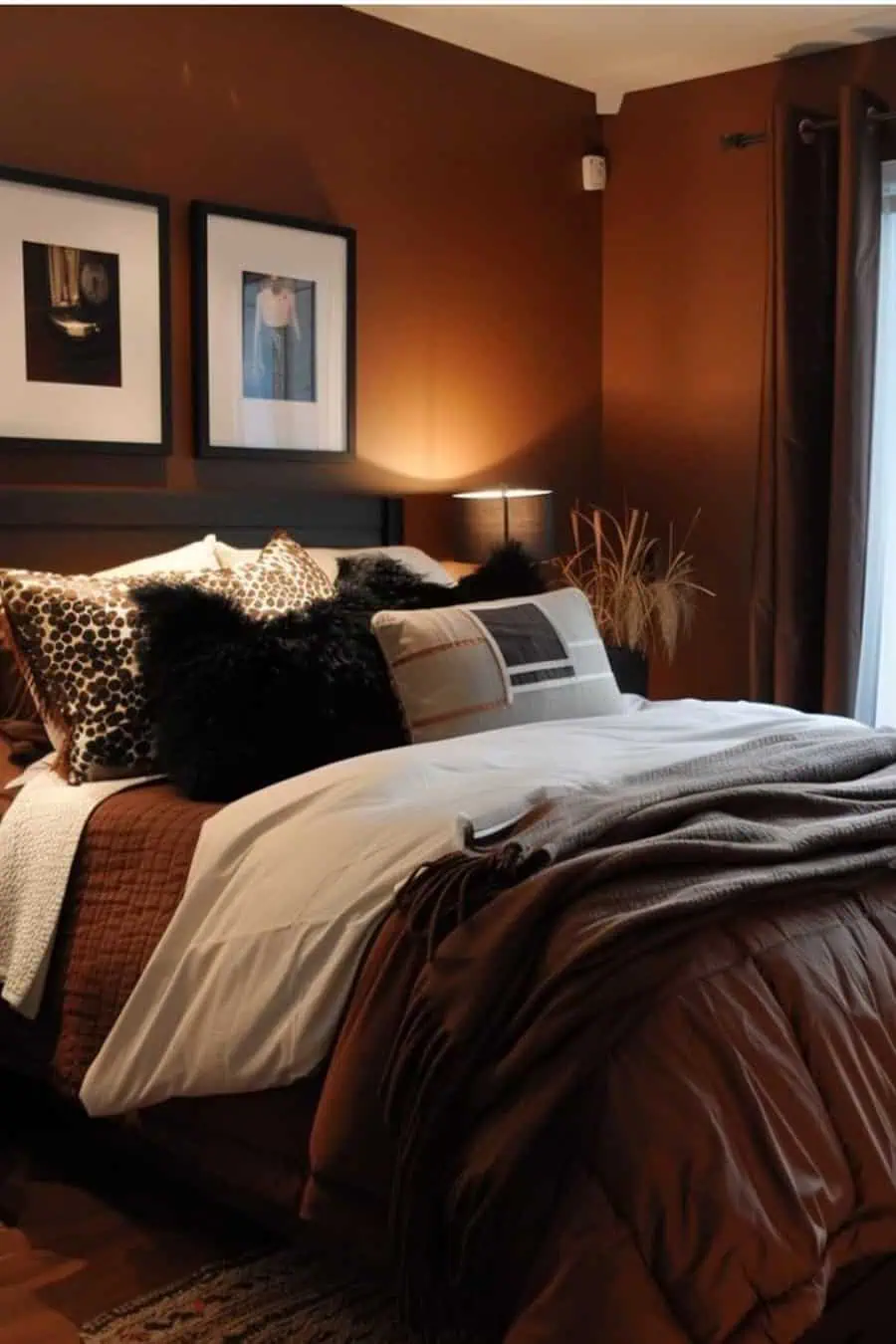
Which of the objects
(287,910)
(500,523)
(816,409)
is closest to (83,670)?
(287,910)

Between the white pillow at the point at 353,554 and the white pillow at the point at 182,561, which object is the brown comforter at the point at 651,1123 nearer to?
the white pillow at the point at 182,561

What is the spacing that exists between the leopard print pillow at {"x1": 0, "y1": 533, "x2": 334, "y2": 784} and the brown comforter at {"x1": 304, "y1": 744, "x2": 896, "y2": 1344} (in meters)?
0.86

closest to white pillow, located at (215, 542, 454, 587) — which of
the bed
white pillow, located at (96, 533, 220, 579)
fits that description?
white pillow, located at (96, 533, 220, 579)

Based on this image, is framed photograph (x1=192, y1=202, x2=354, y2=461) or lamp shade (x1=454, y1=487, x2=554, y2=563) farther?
lamp shade (x1=454, y1=487, x2=554, y2=563)

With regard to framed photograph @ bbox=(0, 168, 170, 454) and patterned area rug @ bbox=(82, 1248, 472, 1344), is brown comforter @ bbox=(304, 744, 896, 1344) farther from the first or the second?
framed photograph @ bbox=(0, 168, 170, 454)

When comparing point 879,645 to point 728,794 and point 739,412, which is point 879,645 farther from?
point 728,794

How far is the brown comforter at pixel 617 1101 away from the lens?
5.25 feet

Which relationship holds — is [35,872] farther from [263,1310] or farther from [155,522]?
[155,522]

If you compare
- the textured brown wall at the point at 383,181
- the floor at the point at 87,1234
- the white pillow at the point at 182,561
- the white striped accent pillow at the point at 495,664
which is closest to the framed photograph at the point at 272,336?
the textured brown wall at the point at 383,181

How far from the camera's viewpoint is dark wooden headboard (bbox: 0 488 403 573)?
10.5 feet

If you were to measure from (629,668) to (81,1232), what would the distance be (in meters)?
2.29

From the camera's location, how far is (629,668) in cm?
417

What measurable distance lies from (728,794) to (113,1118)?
1165mm

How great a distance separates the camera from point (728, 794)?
213cm
